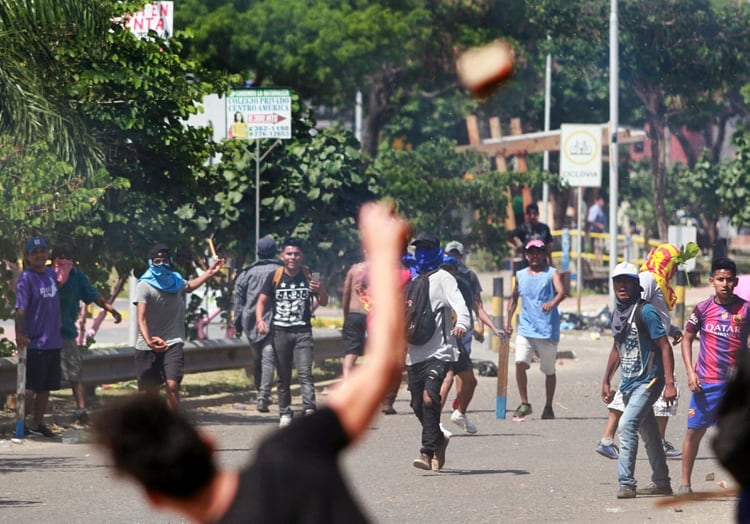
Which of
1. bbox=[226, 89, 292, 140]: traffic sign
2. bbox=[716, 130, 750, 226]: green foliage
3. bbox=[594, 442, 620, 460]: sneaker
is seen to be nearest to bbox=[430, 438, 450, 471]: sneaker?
bbox=[594, 442, 620, 460]: sneaker

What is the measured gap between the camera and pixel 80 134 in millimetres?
13406

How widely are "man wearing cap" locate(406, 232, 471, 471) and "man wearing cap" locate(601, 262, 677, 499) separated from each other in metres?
1.47

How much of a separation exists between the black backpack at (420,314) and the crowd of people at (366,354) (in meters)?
0.01

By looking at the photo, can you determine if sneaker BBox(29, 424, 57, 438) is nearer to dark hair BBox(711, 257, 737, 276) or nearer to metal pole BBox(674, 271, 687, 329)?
dark hair BBox(711, 257, 737, 276)

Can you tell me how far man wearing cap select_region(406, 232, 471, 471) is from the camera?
11.0m

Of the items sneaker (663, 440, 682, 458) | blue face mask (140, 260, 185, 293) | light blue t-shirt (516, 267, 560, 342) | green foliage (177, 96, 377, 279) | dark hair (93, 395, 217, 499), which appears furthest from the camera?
green foliage (177, 96, 377, 279)

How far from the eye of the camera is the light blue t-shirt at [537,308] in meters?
14.7

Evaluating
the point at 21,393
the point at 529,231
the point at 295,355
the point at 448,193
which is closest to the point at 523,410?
the point at 295,355

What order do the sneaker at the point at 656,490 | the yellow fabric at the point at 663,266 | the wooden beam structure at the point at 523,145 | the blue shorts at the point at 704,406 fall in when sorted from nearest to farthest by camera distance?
the blue shorts at the point at 704,406, the sneaker at the point at 656,490, the yellow fabric at the point at 663,266, the wooden beam structure at the point at 523,145

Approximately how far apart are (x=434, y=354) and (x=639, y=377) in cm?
172

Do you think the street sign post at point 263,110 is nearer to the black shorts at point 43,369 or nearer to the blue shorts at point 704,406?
the black shorts at point 43,369

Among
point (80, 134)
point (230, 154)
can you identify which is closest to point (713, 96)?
point (230, 154)

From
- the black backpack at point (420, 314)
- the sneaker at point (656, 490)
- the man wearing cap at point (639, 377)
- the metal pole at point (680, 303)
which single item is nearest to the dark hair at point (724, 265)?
the man wearing cap at point (639, 377)

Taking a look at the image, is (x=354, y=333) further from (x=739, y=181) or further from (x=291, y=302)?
(x=739, y=181)
